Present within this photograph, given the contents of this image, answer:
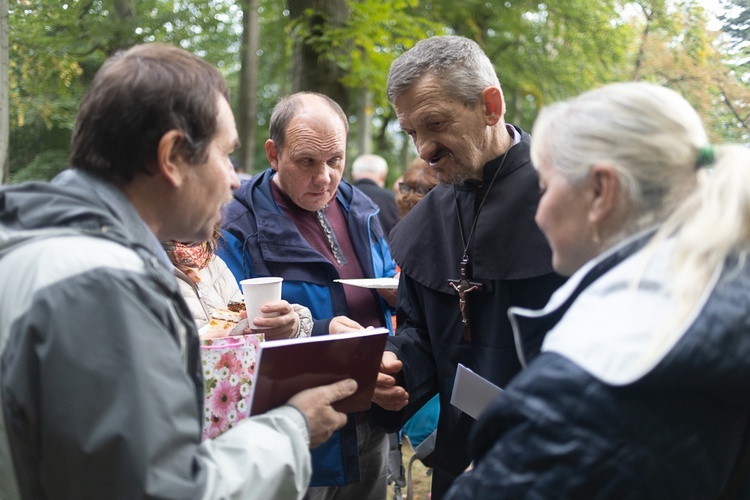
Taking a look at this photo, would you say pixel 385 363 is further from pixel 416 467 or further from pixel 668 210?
pixel 416 467

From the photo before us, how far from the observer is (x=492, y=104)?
2523 millimetres

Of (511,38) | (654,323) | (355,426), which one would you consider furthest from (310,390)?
(511,38)

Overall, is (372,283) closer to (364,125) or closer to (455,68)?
(455,68)

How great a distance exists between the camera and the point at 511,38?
1352cm

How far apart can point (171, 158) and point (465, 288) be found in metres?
1.29

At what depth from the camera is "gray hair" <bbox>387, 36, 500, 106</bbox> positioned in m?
2.50

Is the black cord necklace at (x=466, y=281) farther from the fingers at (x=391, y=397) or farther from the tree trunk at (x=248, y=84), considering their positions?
the tree trunk at (x=248, y=84)

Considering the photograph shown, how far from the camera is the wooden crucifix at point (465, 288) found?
2494 millimetres

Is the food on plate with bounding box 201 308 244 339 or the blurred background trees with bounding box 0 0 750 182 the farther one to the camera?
the blurred background trees with bounding box 0 0 750 182

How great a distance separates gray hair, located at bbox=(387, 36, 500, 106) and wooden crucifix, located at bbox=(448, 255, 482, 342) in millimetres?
639

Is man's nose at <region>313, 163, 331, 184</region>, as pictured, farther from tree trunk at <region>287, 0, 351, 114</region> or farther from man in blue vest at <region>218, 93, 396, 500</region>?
tree trunk at <region>287, 0, 351, 114</region>

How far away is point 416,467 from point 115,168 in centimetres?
499

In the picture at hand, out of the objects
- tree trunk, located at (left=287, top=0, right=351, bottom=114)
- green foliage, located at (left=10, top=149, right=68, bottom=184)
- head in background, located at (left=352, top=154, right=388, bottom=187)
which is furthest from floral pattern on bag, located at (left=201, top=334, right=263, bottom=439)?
head in background, located at (left=352, top=154, right=388, bottom=187)

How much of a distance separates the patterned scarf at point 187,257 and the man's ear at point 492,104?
1240 mm
